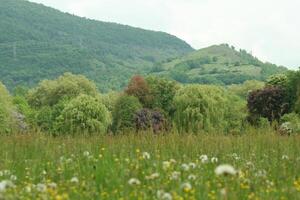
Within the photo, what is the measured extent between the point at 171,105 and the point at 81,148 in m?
73.0

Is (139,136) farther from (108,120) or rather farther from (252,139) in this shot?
(108,120)

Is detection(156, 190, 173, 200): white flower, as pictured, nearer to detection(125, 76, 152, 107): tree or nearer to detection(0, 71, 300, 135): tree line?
detection(0, 71, 300, 135): tree line

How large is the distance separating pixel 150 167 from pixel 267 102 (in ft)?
209

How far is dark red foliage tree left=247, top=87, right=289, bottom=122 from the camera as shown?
71562 mm

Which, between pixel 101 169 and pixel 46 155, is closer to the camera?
pixel 101 169

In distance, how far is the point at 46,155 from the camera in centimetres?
1077

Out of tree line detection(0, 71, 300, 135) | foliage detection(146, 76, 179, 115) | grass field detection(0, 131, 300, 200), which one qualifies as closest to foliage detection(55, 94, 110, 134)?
tree line detection(0, 71, 300, 135)

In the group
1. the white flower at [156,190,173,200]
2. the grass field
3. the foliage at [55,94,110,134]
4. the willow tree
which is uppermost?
the white flower at [156,190,173,200]

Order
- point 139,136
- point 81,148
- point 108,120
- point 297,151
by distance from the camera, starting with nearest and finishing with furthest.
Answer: point 297,151 < point 81,148 < point 139,136 < point 108,120

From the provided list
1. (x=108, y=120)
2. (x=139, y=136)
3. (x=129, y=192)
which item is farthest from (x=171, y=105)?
(x=129, y=192)

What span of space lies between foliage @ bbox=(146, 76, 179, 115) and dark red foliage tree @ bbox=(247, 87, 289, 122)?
14961mm

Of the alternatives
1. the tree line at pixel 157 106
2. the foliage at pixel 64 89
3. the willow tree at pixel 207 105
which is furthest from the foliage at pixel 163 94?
the foliage at pixel 64 89

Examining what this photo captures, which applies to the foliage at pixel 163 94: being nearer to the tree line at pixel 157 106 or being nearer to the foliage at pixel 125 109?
the tree line at pixel 157 106

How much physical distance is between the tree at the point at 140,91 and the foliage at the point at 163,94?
716mm
